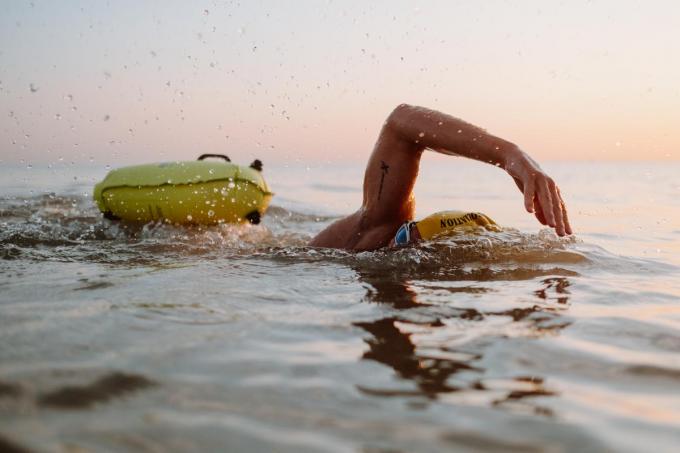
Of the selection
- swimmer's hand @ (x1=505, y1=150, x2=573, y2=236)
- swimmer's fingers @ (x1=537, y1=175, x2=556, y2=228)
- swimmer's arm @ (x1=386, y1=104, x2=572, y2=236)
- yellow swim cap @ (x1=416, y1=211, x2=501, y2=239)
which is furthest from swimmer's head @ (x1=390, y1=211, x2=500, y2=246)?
swimmer's fingers @ (x1=537, y1=175, x2=556, y2=228)

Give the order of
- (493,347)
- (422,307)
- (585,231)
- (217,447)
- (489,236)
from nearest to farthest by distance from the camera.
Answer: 1. (217,447)
2. (493,347)
3. (422,307)
4. (489,236)
5. (585,231)

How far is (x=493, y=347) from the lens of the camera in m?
1.94

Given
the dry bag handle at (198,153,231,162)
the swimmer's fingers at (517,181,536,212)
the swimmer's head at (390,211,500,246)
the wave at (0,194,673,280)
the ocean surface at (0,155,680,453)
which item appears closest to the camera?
the ocean surface at (0,155,680,453)

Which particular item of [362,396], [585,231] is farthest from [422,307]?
[585,231]

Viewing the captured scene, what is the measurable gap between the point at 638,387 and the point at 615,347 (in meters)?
0.37

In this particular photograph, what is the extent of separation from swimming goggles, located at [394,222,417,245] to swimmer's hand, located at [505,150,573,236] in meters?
0.91

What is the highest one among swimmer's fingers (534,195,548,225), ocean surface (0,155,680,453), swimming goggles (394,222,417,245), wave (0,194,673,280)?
swimmer's fingers (534,195,548,225)

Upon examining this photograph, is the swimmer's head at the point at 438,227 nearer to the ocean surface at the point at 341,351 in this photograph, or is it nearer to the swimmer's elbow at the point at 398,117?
the ocean surface at the point at 341,351

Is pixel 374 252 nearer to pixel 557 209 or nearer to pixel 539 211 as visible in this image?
pixel 539 211

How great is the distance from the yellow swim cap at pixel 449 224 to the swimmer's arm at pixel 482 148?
1.28 ft

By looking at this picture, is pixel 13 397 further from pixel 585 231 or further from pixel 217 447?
pixel 585 231

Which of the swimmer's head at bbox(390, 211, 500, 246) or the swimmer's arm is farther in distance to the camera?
the swimmer's head at bbox(390, 211, 500, 246)

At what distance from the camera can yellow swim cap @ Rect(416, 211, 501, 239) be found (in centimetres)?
383

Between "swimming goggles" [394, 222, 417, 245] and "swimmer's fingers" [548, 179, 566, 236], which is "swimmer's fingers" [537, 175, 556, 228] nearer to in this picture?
"swimmer's fingers" [548, 179, 566, 236]
